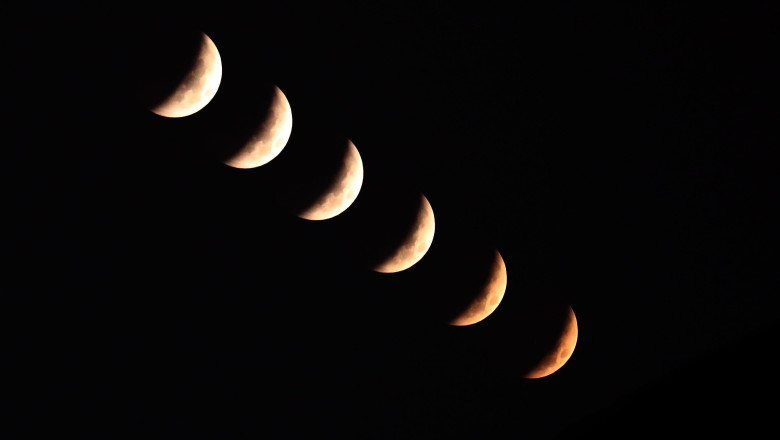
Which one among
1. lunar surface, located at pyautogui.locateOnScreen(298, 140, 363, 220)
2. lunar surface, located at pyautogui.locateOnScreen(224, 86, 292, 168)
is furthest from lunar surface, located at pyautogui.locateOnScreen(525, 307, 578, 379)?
lunar surface, located at pyautogui.locateOnScreen(224, 86, 292, 168)

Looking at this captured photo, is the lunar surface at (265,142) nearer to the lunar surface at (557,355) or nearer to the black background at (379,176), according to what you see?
the black background at (379,176)

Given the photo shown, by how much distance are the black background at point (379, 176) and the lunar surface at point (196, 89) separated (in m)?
2.46

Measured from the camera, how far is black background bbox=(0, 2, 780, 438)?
12.9 metres

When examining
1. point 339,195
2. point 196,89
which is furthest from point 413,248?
point 196,89

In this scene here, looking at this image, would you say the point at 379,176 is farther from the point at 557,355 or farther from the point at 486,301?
the point at 557,355

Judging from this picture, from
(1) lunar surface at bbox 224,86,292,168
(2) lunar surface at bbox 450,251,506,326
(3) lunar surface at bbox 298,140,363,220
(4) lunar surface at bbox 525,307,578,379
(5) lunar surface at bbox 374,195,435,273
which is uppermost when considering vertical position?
(1) lunar surface at bbox 224,86,292,168

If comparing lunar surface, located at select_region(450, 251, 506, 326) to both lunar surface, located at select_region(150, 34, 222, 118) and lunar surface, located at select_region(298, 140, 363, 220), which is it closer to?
lunar surface, located at select_region(298, 140, 363, 220)

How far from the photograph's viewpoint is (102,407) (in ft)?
44.5

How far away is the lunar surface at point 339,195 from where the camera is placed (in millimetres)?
10211

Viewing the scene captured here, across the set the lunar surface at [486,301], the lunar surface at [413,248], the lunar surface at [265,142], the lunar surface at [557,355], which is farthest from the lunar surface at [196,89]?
the lunar surface at [557,355]

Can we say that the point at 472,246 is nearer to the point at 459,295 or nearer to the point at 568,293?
the point at 459,295

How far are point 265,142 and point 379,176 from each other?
3149 millimetres

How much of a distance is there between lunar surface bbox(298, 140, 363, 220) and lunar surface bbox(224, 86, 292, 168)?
76 centimetres

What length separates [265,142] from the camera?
9.88 m
